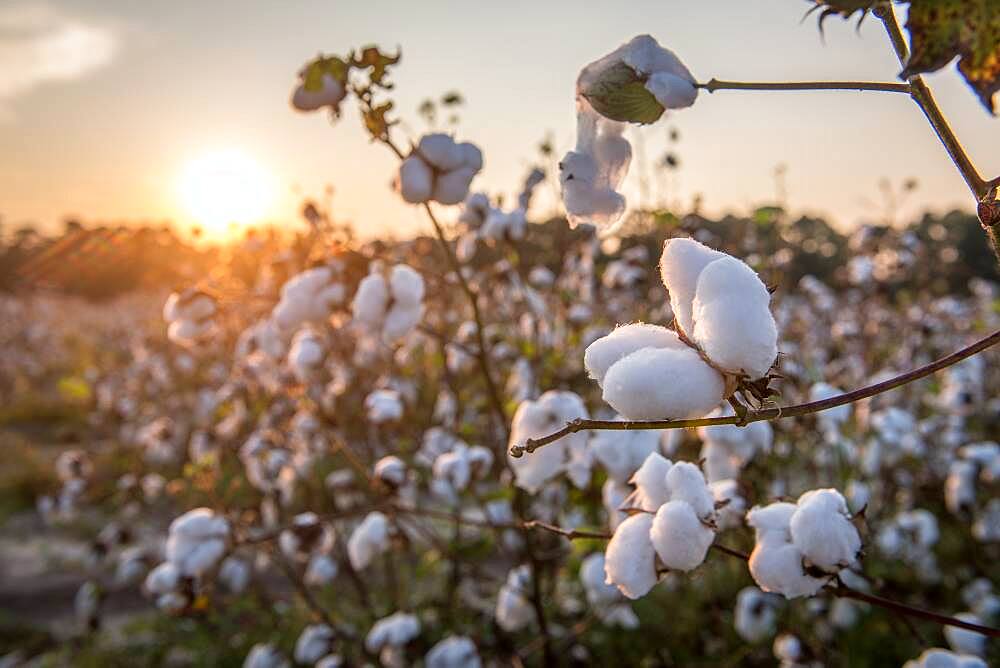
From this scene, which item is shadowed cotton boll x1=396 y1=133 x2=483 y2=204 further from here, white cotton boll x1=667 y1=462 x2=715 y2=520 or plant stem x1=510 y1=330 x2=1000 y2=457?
plant stem x1=510 y1=330 x2=1000 y2=457

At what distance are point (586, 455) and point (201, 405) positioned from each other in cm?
650

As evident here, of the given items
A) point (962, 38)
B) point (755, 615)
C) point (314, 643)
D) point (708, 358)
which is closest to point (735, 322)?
point (708, 358)

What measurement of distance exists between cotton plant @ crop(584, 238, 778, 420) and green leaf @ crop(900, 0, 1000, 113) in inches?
8.8

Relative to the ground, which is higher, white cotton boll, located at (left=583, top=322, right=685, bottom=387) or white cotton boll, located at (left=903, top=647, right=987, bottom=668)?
white cotton boll, located at (left=583, top=322, right=685, bottom=387)

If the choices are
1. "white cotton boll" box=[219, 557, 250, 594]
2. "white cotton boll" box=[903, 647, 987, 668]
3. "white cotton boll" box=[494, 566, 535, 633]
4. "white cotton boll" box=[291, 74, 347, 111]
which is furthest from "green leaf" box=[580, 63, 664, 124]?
"white cotton boll" box=[219, 557, 250, 594]

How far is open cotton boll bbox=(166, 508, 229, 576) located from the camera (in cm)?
196

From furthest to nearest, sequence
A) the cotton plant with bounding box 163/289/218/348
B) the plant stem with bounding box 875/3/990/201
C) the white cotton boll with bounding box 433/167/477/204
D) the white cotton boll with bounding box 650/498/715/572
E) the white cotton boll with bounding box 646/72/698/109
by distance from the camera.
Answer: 1. the cotton plant with bounding box 163/289/218/348
2. the white cotton boll with bounding box 433/167/477/204
3. the white cotton boll with bounding box 650/498/715/572
4. the white cotton boll with bounding box 646/72/698/109
5. the plant stem with bounding box 875/3/990/201

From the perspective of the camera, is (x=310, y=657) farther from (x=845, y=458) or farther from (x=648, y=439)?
(x=845, y=458)

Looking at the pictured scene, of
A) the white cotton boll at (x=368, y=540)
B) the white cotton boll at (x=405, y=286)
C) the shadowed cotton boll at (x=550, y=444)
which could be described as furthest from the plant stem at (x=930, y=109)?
the white cotton boll at (x=368, y=540)

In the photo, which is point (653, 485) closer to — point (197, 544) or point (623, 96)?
point (623, 96)

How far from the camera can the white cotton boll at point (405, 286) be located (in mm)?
1770

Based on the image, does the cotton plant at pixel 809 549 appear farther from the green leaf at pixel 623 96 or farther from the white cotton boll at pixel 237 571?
the white cotton boll at pixel 237 571

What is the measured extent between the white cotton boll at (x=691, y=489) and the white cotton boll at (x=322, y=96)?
0.96 meters

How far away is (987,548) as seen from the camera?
14.4ft
